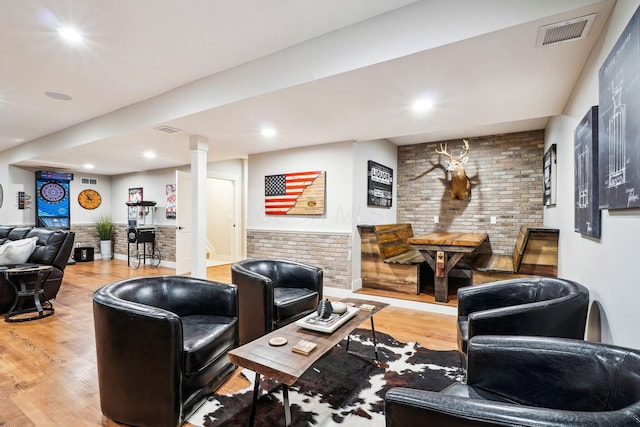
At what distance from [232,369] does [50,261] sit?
3.44 m

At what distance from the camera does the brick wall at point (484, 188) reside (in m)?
5.06

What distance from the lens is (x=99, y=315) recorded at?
1.87 metres

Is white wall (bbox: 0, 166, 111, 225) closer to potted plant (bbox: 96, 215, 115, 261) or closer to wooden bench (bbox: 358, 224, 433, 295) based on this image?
potted plant (bbox: 96, 215, 115, 261)

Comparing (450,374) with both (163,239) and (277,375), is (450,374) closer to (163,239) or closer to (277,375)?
(277,375)

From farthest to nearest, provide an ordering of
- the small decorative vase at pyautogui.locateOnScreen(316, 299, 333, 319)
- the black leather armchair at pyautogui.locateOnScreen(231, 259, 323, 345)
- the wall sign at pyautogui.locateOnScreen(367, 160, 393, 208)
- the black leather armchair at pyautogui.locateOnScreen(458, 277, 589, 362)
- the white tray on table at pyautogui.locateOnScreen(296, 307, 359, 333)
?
the wall sign at pyautogui.locateOnScreen(367, 160, 393, 208)
the black leather armchair at pyautogui.locateOnScreen(231, 259, 323, 345)
the small decorative vase at pyautogui.locateOnScreen(316, 299, 333, 319)
the white tray on table at pyautogui.locateOnScreen(296, 307, 359, 333)
the black leather armchair at pyautogui.locateOnScreen(458, 277, 589, 362)

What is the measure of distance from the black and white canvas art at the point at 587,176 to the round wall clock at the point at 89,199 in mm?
10181

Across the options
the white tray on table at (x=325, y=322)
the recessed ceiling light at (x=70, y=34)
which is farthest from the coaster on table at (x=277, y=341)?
the recessed ceiling light at (x=70, y=34)

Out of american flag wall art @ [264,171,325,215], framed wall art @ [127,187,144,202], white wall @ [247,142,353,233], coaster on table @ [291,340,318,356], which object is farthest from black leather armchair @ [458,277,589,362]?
framed wall art @ [127,187,144,202]

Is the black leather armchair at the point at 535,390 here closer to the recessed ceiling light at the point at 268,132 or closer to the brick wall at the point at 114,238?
the recessed ceiling light at the point at 268,132

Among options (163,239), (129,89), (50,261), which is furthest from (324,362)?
(163,239)

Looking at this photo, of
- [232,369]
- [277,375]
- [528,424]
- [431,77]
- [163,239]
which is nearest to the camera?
[528,424]

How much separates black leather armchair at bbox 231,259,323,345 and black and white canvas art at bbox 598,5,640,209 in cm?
234

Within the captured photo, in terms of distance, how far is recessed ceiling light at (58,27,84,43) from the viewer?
239cm

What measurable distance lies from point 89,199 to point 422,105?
29.6 feet
